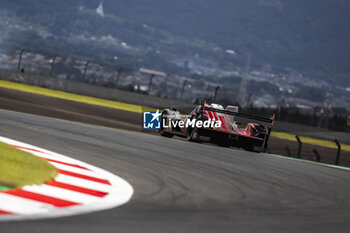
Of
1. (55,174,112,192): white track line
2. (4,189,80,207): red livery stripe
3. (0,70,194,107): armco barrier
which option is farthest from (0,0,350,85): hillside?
(4,189,80,207): red livery stripe

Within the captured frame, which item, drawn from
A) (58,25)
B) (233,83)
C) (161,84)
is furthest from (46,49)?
(161,84)

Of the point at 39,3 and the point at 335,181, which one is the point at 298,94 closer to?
the point at 39,3

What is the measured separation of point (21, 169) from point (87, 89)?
26780mm

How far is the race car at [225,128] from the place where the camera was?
14.1 metres

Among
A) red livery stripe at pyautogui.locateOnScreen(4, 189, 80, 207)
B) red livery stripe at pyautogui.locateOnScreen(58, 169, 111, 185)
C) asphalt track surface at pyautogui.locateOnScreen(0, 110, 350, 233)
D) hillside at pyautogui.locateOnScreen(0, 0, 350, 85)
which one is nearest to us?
asphalt track surface at pyautogui.locateOnScreen(0, 110, 350, 233)

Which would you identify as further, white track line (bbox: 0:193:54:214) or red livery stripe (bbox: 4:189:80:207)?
red livery stripe (bbox: 4:189:80:207)

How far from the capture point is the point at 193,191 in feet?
23.3

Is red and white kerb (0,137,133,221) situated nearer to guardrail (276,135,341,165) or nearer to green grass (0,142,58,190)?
green grass (0,142,58,190)

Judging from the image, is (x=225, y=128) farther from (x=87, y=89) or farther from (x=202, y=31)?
(x=202, y=31)

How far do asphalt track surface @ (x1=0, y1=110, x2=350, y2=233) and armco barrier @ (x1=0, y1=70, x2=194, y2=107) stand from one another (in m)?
18.2

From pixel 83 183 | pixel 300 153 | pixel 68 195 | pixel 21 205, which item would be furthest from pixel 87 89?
pixel 21 205

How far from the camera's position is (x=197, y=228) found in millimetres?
4945

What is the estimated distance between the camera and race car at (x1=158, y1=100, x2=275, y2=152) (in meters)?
14.1

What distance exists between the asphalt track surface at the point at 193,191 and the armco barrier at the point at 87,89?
18224 millimetres
